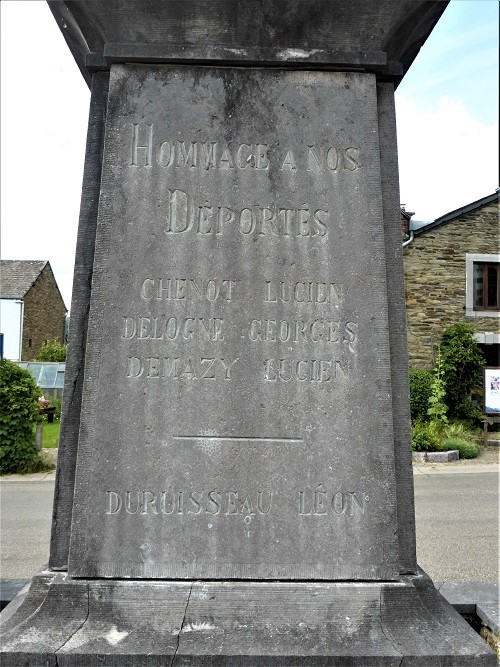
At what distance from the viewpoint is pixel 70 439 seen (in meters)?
2.85

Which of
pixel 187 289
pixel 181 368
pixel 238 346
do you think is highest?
pixel 187 289

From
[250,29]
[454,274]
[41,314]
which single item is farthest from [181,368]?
[41,314]

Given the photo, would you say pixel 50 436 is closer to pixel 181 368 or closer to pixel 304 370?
pixel 181 368

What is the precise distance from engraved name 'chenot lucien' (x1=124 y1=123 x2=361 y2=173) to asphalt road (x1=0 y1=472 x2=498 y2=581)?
162 inches

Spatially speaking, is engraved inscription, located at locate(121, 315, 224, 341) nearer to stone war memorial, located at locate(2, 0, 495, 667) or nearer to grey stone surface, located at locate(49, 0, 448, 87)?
stone war memorial, located at locate(2, 0, 495, 667)

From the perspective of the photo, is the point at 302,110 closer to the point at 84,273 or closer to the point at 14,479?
the point at 84,273

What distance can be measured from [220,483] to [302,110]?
6.36 ft

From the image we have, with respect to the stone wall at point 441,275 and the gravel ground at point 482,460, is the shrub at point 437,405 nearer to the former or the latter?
the gravel ground at point 482,460

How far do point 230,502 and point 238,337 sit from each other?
0.79 metres

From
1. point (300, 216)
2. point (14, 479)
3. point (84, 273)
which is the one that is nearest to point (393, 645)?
point (300, 216)

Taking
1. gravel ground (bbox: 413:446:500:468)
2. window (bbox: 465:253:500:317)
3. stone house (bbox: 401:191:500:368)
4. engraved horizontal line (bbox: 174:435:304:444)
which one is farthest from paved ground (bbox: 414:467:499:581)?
window (bbox: 465:253:500:317)

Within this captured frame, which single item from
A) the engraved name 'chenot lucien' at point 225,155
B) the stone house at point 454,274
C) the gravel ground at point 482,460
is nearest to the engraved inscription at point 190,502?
the engraved name 'chenot lucien' at point 225,155

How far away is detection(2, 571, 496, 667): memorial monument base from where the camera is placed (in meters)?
2.30

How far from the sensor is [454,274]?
63.7 ft
